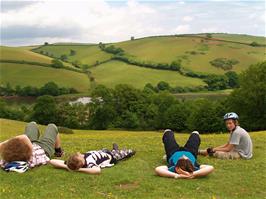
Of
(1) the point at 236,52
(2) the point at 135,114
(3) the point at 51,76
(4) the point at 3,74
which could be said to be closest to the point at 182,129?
(2) the point at 135,114

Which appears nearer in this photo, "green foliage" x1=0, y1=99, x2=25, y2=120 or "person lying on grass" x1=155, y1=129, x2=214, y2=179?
"person lying on grass" x1=155, y1=129, x2=214, y2=179

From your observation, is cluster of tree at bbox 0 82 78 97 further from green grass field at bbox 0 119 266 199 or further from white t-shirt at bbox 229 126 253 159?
green grass field at bbox 0 119 266 199

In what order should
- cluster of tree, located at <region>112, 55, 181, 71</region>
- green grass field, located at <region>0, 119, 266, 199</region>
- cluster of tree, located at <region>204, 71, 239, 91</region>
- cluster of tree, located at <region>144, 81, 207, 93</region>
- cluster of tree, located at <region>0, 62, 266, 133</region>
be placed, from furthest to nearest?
cluster of tree, located at <region>112, 55, 181, 71</region> < cluster of tree, located at <region>204, 71, 239, 91</region> < cluster of tree, located at <region>144, 81, 207, 93</region> < cluster of tree, located at <region>0, 62, 266, 133</region> < green grass field, located at <region>0, 119, 266, 199</region>

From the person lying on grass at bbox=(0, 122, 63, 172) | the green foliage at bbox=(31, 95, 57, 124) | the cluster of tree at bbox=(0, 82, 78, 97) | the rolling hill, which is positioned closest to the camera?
the person lying on grass at bbox=(0, 122, 63, 172)

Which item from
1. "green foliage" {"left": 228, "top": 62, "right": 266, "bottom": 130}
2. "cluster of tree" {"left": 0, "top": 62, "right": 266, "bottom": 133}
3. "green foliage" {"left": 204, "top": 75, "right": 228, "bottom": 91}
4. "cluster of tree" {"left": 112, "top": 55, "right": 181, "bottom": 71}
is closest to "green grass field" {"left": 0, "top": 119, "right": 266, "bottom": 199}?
"green foliage" {"left": 228, "top": 62, "right": 266, "bottom": 130}

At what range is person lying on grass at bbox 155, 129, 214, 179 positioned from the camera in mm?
13602

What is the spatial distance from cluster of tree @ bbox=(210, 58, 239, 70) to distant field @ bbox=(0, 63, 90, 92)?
55.7 meters

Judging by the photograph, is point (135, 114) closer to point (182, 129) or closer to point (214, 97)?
point (182, 129)

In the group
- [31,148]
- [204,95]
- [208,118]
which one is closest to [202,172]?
[31,148]

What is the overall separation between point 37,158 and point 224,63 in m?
172

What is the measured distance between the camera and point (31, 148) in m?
14.1

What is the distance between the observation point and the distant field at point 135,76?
531 ft

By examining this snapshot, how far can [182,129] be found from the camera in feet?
323

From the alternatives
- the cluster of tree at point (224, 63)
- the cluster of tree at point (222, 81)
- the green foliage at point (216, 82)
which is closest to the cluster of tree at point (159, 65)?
the cluster of tree at point (224, 63)
